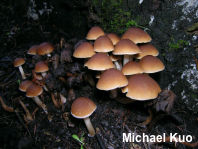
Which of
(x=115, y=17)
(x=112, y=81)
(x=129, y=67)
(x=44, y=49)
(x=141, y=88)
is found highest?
(x=115, y=17)

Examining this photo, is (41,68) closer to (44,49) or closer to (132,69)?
(44,49)

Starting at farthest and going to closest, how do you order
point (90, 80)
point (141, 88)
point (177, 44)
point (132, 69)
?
point (90, 80) → point (177, 44) → point (132, 69) → point (141, 88)

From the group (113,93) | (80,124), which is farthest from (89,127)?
(113,93)

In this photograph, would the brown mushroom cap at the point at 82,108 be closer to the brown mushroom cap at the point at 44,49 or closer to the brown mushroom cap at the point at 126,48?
the brown mushroom cap at the point at 126,48

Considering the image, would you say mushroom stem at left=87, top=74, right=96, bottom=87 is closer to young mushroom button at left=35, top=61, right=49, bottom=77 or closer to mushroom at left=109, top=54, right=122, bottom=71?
mushroom at left=109, top=54, right=122, bottom=71

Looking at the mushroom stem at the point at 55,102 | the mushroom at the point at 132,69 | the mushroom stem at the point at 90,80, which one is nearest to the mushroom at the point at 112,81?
the mushroom at the point at 132,69

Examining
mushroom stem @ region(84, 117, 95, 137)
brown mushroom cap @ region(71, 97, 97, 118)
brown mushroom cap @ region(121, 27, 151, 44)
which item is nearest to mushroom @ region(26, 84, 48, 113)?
brown mushroom cap @ region(71, 97, 97, 118)

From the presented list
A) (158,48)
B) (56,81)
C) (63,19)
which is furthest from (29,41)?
(158,48)
